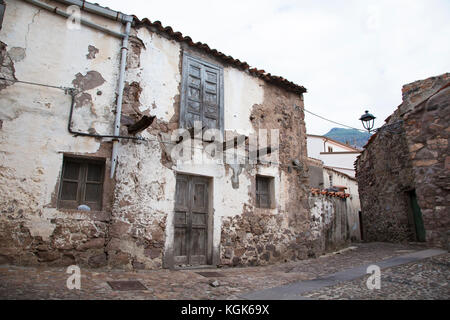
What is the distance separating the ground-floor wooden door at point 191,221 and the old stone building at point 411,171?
4.48m

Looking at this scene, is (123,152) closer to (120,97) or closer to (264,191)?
(120,97)

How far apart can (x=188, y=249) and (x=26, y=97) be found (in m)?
4.11

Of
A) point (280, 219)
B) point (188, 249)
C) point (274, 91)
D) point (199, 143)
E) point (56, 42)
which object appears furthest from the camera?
point (274, 91)

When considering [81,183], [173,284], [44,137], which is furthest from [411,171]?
[44,137]

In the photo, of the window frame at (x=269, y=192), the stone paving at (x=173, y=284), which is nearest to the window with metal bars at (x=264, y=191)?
the window frame at (x=269, y=192)

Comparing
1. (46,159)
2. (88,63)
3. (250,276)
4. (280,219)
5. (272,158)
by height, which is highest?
(88,63)

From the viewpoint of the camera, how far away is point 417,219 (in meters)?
9.04

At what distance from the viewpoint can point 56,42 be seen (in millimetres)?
5512

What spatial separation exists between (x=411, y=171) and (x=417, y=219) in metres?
1.48

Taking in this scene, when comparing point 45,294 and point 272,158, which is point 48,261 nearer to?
point 45,294

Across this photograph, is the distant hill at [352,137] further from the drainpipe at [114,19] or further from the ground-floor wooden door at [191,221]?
the drainpipe at [114,19]

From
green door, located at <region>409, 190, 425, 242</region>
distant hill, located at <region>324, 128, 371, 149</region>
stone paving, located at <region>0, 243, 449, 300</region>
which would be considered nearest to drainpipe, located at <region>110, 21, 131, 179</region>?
stone paving, located at <region>0, 243, 449, 300</region>

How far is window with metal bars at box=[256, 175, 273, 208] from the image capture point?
7.68 m
